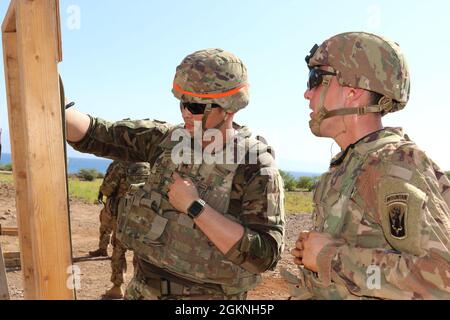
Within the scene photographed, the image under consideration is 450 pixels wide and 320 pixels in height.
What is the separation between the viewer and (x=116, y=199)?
335 inches

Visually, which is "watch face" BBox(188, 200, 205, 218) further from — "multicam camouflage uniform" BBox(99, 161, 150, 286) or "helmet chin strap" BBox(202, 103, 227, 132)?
"multicam camouflage uniform" BBox(99, 161, 150, 286)

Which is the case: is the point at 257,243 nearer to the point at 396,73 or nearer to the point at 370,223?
the point at 370,223

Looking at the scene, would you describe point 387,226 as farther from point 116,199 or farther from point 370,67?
point 116,199

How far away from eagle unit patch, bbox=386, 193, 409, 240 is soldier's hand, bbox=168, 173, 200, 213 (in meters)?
1.13

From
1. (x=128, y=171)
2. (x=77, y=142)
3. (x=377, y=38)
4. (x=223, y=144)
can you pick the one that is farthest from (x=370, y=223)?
(x=128, y=171)

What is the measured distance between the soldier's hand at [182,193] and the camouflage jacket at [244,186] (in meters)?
0.28

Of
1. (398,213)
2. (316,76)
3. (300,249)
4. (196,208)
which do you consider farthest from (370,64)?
(196,208)

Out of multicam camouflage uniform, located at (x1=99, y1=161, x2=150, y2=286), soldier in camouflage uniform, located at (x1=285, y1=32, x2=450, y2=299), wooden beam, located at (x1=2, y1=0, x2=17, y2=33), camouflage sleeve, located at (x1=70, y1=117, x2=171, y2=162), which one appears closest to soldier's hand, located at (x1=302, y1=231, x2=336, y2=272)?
soldier in camouflage uniform, located at (x1=285, y1=32, x2=450, y2=299)

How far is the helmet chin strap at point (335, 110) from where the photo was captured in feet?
7.50

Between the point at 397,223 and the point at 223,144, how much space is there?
1.38 m

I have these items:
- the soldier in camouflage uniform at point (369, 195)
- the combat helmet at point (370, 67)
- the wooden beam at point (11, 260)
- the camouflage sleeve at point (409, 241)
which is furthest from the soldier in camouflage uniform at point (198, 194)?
the wooden beam at point (11, 260)

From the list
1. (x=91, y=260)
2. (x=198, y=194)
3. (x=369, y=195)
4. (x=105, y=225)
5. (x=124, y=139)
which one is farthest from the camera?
(x=91, y=260)

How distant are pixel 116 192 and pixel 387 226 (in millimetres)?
7069

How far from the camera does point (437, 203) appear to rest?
5.98 ft
